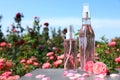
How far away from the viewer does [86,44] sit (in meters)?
3.17

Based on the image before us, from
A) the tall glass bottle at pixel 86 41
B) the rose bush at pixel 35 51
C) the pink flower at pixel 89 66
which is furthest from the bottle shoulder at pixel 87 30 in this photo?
the rose bush at pixel 35 51

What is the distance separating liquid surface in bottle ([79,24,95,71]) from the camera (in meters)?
3.17

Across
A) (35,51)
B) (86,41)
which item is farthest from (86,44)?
(35,51)

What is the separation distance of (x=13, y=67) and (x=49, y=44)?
6.25ft

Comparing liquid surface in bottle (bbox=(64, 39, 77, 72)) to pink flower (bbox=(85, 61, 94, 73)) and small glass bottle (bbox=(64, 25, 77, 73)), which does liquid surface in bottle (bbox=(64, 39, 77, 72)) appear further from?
pink flower (bbox=(85, 61, 94, 73))

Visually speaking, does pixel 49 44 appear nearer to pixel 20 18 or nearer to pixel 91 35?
pixel 20 18

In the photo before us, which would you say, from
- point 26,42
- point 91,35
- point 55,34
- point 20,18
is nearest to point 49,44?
point 26,42

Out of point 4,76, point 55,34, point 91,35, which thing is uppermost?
point 55,34

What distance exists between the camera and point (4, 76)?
4406mm

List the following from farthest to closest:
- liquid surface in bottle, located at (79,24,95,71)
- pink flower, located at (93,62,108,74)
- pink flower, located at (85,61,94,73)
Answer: liquid surface in bottle, located at (79,24,95,71)
pink flower, located at (85,61,94,73)
pink flower, located at (93,62,108,74)

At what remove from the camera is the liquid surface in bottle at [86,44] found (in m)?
3.17

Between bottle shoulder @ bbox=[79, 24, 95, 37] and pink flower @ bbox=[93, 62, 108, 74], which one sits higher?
bottle shoulder @ bbox=[79, 24, 95, 37]

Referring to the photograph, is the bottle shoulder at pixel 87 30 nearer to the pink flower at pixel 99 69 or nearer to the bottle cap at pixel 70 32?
the bottle cap at pixel 70 32

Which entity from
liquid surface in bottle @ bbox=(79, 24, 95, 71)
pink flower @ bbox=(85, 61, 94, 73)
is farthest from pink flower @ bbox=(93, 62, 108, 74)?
liquid surface in bottle @ bbox=(79, 24, 95, 71)
